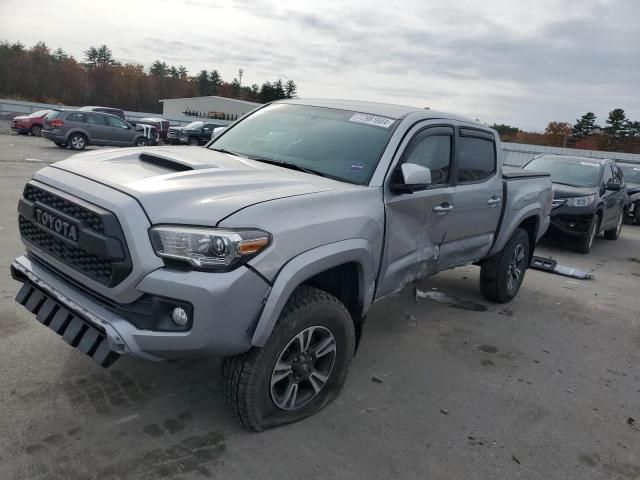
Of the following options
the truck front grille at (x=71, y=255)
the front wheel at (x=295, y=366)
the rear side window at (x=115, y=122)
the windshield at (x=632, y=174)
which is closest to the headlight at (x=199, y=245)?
the truck front grille at (x=71, y=255)

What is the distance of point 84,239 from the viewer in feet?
8.87

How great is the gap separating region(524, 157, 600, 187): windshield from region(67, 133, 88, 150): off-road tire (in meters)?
16.7

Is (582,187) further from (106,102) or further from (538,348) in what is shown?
(106,102)

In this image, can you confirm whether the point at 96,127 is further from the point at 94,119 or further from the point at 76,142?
the point at 76,142

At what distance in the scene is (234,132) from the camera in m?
4.50

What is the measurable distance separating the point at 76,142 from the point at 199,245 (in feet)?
66.7

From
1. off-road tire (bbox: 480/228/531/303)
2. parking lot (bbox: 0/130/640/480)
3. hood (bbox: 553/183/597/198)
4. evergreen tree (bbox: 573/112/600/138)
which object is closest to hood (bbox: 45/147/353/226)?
parking lot (bbox: 0/130/640/480)

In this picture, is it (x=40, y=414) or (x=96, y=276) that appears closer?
(x=96, y=276)

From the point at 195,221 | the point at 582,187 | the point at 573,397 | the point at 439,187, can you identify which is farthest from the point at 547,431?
the point at 582,187

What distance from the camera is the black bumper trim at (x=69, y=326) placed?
2.71 meters

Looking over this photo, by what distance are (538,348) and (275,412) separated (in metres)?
2.82

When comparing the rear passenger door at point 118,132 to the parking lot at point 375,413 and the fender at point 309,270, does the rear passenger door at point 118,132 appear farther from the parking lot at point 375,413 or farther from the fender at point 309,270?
the fender at point 309,270

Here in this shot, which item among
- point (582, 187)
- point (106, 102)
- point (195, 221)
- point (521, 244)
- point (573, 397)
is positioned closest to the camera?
point (195, 221)

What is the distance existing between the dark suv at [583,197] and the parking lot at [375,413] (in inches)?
181
